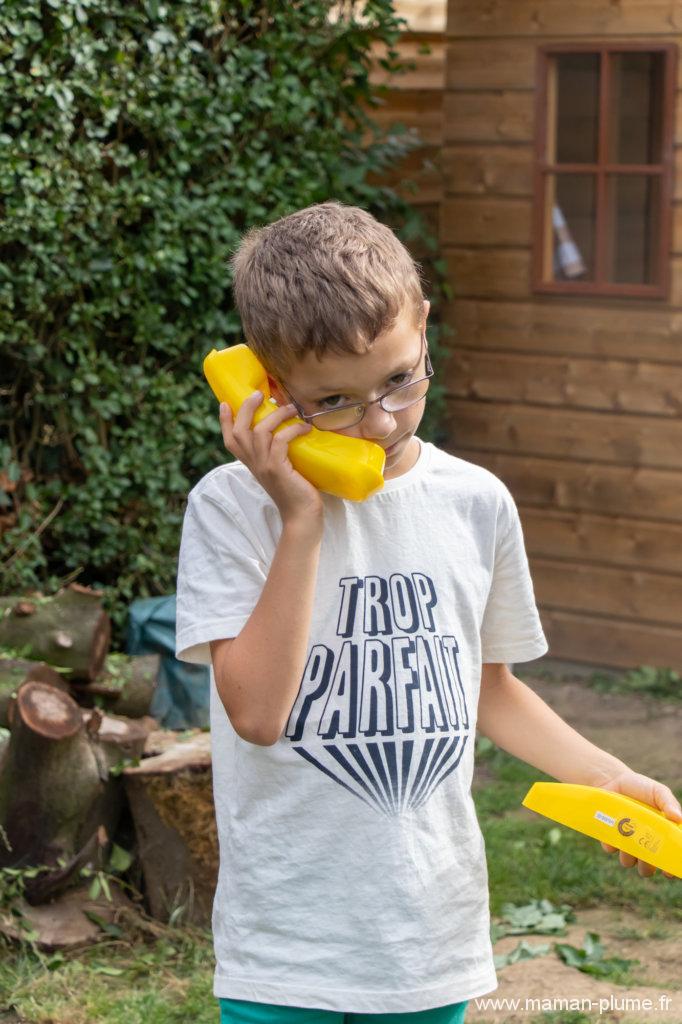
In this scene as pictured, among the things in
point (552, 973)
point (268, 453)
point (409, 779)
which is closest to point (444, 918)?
point (409, 779)

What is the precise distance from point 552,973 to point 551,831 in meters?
0.92

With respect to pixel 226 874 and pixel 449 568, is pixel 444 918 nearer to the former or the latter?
pixel 226 874

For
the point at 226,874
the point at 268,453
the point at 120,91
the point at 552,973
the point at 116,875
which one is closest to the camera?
the point at 268,453

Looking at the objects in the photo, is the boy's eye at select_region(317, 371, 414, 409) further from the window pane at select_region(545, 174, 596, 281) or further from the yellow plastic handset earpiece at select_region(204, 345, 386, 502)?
the window pane at select_region(545, 174, 596, 281)

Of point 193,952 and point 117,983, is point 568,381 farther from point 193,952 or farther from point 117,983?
point 117,983

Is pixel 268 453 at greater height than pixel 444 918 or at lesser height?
greater

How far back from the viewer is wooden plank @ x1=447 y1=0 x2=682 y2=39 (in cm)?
559

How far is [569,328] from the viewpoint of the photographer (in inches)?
236

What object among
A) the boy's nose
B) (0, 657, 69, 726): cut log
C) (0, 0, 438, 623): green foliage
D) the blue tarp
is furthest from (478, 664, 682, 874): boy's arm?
(0, 0, 438, 623): green foliage

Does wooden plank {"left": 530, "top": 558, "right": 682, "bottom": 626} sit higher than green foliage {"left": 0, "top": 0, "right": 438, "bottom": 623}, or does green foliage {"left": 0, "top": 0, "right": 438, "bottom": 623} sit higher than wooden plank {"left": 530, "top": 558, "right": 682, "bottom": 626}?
green foliage {"left": 0, "top": 0, "right": 438, "bottom": 623}

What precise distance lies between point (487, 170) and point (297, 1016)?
16.3 feet

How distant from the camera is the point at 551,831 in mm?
4270

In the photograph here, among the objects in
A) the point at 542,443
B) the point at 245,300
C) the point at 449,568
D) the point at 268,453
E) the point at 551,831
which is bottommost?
the point at 551,831

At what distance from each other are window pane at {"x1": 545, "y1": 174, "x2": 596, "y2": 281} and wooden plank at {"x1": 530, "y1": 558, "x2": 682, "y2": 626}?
4.45 feet
